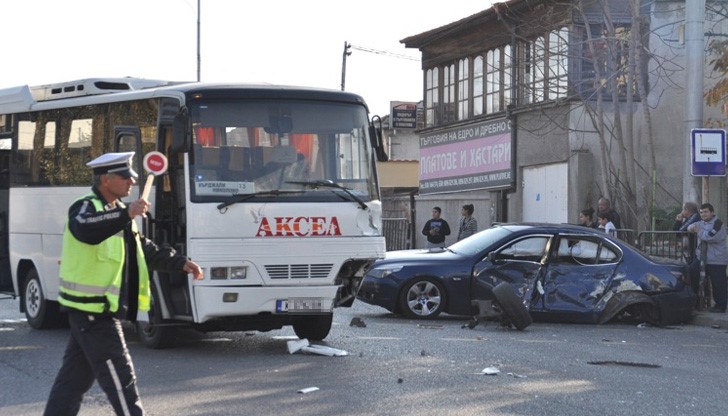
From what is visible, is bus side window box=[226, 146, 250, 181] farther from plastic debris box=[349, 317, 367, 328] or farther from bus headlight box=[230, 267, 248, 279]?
plastic debris box=[349, 317, 367, 328]

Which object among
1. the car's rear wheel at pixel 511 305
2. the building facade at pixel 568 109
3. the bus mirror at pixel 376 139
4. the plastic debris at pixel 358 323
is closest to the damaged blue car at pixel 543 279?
the car's rear wheel at pixel 511 305

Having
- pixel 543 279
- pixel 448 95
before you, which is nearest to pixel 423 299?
pixel 543 279

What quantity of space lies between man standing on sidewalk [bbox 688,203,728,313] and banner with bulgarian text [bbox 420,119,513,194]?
45.8 feet

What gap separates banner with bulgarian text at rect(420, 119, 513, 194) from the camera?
32.4m

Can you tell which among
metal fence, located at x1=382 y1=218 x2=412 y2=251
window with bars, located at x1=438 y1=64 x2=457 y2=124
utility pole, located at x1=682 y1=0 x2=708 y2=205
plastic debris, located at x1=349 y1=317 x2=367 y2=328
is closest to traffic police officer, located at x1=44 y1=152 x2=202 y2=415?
plastic debris, located at x1=349 y1=317 x2=367 y2=328

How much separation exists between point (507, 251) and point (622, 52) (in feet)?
35.2

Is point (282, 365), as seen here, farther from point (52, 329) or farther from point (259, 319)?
point (52, 329)

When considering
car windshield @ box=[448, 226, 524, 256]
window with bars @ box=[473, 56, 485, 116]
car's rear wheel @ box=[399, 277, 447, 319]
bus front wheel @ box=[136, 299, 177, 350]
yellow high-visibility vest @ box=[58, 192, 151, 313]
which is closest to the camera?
yellow high-visibility vest @ box=[58, 192, 151, 313]

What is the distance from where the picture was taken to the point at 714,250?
17.9 meters

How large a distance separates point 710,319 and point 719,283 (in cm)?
96

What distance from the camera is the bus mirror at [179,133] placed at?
11.7 m

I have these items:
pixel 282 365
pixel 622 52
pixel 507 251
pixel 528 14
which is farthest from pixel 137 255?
pixel 528 14

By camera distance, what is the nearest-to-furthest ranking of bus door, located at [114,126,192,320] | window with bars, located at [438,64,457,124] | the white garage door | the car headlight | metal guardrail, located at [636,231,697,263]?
bus door, located at [114,126,192,320] → the car headlight → metal guardrail, located at [636,231,697,263] → the white garage door → window with bars, located at [438,64,457,124]

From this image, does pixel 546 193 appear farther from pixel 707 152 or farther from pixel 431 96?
pixel 707 152
